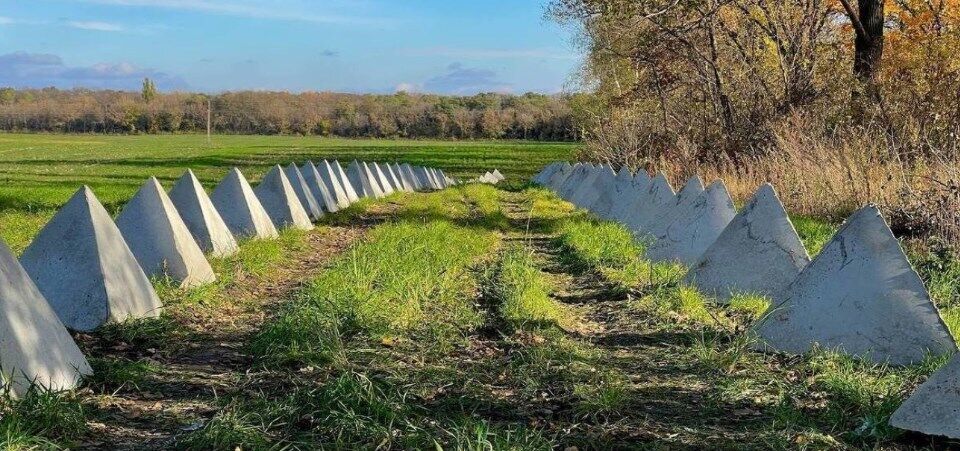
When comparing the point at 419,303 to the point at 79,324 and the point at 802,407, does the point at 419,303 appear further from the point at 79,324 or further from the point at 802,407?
the point at 802,407

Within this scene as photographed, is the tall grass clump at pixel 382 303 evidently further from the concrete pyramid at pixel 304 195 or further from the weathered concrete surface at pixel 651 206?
the concrete pyramid at pixel 304 195

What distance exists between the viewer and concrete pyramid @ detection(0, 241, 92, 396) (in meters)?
4.39

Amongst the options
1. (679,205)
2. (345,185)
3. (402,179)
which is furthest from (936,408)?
(402,179)

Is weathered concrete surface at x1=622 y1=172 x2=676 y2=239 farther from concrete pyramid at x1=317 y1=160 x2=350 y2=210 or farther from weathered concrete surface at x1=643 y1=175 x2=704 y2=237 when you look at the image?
concrete pyramid at x1=317 y1=160 x2=350 y2=210

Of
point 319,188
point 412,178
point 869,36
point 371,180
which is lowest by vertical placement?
point 412,178

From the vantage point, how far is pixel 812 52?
19062 mm

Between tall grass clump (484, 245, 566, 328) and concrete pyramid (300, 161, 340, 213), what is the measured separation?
6928 millimetres

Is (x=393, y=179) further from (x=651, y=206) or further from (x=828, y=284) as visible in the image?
(x=828, y=284)

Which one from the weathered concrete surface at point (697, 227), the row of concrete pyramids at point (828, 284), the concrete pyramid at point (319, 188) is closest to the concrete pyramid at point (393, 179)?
the concrete pyramid at point (319, 188)

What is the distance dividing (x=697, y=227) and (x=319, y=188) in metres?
8.54

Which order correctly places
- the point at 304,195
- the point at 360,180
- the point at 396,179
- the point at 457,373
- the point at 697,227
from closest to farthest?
1. the point at 457,373
2. the point at 697,227
3. the point at 304,195
4. the point at 360,180
5. the point at 396,179

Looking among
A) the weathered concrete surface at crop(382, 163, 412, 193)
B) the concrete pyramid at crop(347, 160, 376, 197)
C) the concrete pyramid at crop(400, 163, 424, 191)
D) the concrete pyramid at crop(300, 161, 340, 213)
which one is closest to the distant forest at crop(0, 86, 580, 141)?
the concrete pyramid at crop(400, 163, 424, 191)

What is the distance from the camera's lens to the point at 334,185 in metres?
17.4

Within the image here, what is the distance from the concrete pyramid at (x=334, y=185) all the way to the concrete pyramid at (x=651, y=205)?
622 centimetres
